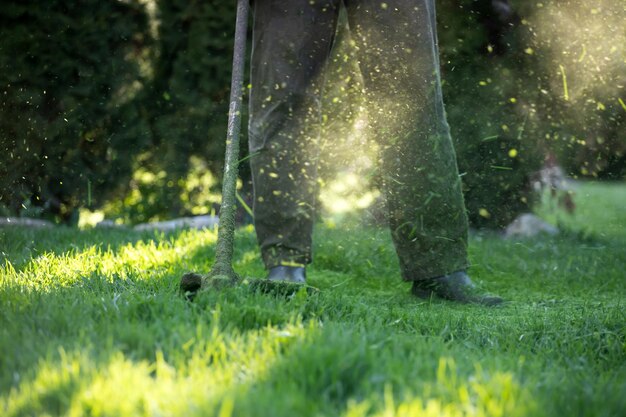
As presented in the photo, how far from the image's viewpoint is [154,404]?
1.24 meters

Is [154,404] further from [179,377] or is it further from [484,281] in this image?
[484,281]

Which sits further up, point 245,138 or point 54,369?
point 245,138

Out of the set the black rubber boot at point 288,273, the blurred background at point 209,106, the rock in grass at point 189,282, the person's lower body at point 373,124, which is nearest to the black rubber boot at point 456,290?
the person's lower body at point 373,124

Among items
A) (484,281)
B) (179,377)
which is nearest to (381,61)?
(484,281)

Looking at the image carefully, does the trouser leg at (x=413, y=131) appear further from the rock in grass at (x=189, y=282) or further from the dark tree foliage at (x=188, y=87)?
the dark tree foliage at (x=188, y=87)

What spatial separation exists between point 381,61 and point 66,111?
9.72 feet

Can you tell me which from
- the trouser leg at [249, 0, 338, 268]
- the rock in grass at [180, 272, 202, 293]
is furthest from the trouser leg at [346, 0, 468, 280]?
the rock in grass at [180, 272, 202, 293]

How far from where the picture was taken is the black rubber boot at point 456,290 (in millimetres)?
2691

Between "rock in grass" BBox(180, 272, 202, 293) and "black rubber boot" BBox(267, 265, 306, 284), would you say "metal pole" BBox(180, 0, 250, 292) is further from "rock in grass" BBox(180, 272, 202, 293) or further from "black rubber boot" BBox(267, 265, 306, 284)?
"black rubber boot" BBox(267, 265, 306, 284)

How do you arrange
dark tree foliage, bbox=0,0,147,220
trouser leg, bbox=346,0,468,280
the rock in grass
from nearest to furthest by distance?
the rock in grass < trouser leg, bbox=346,0,468,280 < dark tree foliage, bbox=0,0,147,220

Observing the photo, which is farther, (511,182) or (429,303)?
(511,182)

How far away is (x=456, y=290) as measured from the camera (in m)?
2.73

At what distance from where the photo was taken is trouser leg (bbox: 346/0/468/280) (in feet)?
8.73

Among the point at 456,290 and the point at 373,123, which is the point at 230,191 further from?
the point at 456,290
